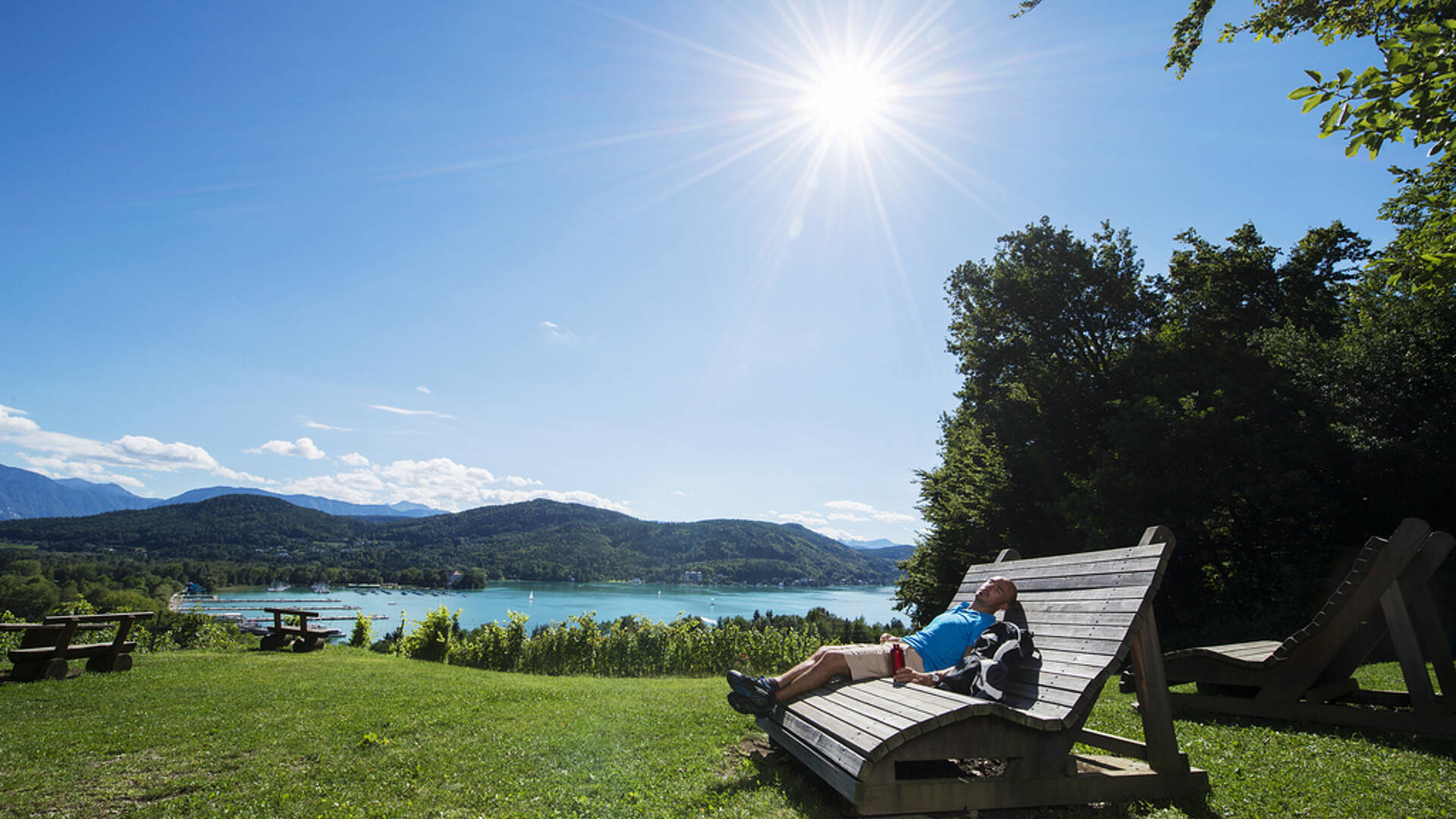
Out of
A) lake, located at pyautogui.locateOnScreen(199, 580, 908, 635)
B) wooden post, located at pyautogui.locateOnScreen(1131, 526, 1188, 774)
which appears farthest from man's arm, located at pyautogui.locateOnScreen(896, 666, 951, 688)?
lake, located at pyautogui.locateOnScreen(199, 580, 908, 635)

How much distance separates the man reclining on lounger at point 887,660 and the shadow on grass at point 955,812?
1.32 ft

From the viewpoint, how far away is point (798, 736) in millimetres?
3518

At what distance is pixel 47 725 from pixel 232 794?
341 cm

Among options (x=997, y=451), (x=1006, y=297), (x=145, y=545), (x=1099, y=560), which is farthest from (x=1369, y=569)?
(x=145, y=545)

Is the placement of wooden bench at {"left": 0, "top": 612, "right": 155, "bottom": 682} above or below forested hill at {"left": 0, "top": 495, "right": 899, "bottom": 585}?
below

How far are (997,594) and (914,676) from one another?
126 cm

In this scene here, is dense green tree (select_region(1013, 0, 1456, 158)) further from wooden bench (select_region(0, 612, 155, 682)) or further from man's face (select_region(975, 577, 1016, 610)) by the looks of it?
wooden bench (select_region(0, 612, 155, 682))

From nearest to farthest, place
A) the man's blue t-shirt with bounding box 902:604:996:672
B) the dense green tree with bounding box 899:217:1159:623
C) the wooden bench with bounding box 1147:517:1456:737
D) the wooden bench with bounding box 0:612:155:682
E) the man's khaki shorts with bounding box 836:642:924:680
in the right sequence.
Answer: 1. the man's khaki shorts with bounding box 836:642:924:680
2. the man's blue t-shirt with bounding box 902:604:996:672
3. the wooden bench with bounding box 1147:517:1456:737
4. the wooden bench with bounding box 0:612:155:682
5. the dense green tree with bounding box 899:217:1159:623

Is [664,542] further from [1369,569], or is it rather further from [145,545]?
[1369,569]

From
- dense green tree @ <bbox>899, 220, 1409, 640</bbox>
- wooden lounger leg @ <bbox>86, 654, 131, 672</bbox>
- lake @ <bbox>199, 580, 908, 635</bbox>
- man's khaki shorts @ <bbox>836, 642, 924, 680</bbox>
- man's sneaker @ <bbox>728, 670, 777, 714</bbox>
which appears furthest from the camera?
lake @ <bbox>199, 580, 908, 635</bbox>

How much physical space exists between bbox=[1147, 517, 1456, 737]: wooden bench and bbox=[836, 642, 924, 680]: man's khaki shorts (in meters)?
3.12

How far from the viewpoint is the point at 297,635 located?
13.1 m

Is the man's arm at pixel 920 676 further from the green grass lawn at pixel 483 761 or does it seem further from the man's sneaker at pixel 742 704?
the man's sneaker at pixel 742 704

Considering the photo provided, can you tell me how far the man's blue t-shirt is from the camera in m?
4.36
